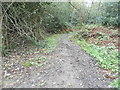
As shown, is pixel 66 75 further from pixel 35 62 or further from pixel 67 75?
pixel 35 62

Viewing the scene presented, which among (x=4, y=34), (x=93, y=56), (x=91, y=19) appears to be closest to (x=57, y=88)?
(x=93, y=56)

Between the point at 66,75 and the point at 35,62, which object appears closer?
the point at 66,75

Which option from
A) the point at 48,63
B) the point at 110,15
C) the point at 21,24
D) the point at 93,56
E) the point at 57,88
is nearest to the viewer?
the point at 57,88

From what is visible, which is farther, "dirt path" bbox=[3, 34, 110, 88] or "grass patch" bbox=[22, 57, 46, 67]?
"grass patch" bbox=[22, 57, 46, 67]

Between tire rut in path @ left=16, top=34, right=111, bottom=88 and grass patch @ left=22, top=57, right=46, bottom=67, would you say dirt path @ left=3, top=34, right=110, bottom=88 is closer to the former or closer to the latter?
tire rut in path @ left=16, top=34, right=111, bottom=88

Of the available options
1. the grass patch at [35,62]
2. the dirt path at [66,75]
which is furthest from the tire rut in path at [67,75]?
the grass patch at [35,62]

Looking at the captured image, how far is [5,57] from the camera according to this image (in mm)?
5793

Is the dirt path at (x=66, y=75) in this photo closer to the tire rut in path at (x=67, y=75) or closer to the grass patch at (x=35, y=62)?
the tire rut in path at (x=67, y=75)

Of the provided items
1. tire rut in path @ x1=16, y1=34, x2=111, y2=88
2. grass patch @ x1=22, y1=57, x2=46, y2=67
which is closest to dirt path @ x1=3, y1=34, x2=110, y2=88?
tire rut in path @ x1=16, y1=34, x2=111, y2=88

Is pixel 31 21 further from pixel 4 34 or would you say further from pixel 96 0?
pixel 96 0

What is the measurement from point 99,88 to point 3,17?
15.3 ft

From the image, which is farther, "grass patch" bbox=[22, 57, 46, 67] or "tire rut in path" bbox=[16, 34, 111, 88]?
"grass patch" bbox=[22, 57, 46, 67]

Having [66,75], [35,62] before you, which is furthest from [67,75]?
[35,62]

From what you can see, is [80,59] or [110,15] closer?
[80,59]
